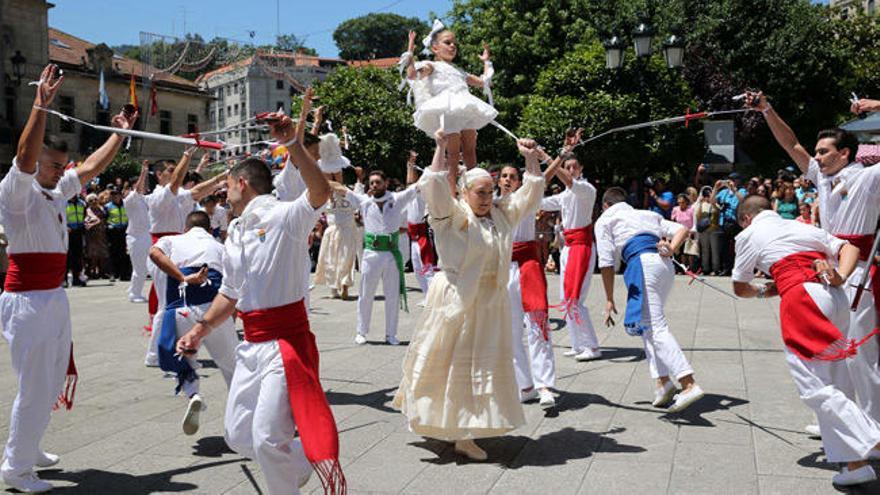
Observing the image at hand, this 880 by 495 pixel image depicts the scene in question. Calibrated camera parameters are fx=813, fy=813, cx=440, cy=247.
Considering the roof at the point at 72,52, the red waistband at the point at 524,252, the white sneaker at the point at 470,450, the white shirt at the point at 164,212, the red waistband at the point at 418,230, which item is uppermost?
the roof at the point at 72,52

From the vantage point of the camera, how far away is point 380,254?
11016 millimetres

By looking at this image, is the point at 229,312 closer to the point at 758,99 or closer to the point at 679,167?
the point at 758,99

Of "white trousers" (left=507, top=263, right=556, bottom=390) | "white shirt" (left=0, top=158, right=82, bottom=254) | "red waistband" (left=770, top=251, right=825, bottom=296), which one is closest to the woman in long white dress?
"white trousers" (left=507, top=263, right=556, bottom=390)

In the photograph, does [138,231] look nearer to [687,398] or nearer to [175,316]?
[175,316]

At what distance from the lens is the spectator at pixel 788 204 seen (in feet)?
55.4

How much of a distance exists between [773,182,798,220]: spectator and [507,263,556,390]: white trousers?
37.3ft

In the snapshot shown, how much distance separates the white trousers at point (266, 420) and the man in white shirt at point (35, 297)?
5.61 feet

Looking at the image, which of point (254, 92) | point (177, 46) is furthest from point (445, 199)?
point (254, 92)

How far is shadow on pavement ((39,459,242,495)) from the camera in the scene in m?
5.21

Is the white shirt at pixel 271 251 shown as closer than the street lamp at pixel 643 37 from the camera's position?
Yes

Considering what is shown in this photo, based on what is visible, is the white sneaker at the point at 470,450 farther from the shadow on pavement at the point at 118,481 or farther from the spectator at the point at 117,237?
the spectator at the point at 117,237

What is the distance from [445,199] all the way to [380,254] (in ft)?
17.9

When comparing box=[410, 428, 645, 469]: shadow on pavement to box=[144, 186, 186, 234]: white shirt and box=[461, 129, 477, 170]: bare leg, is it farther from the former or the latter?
box=[144, 186, 186, 234]: white shirt

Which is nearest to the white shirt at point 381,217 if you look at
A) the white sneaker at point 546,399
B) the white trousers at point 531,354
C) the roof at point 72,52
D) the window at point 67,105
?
the white trousers at point 531,354
